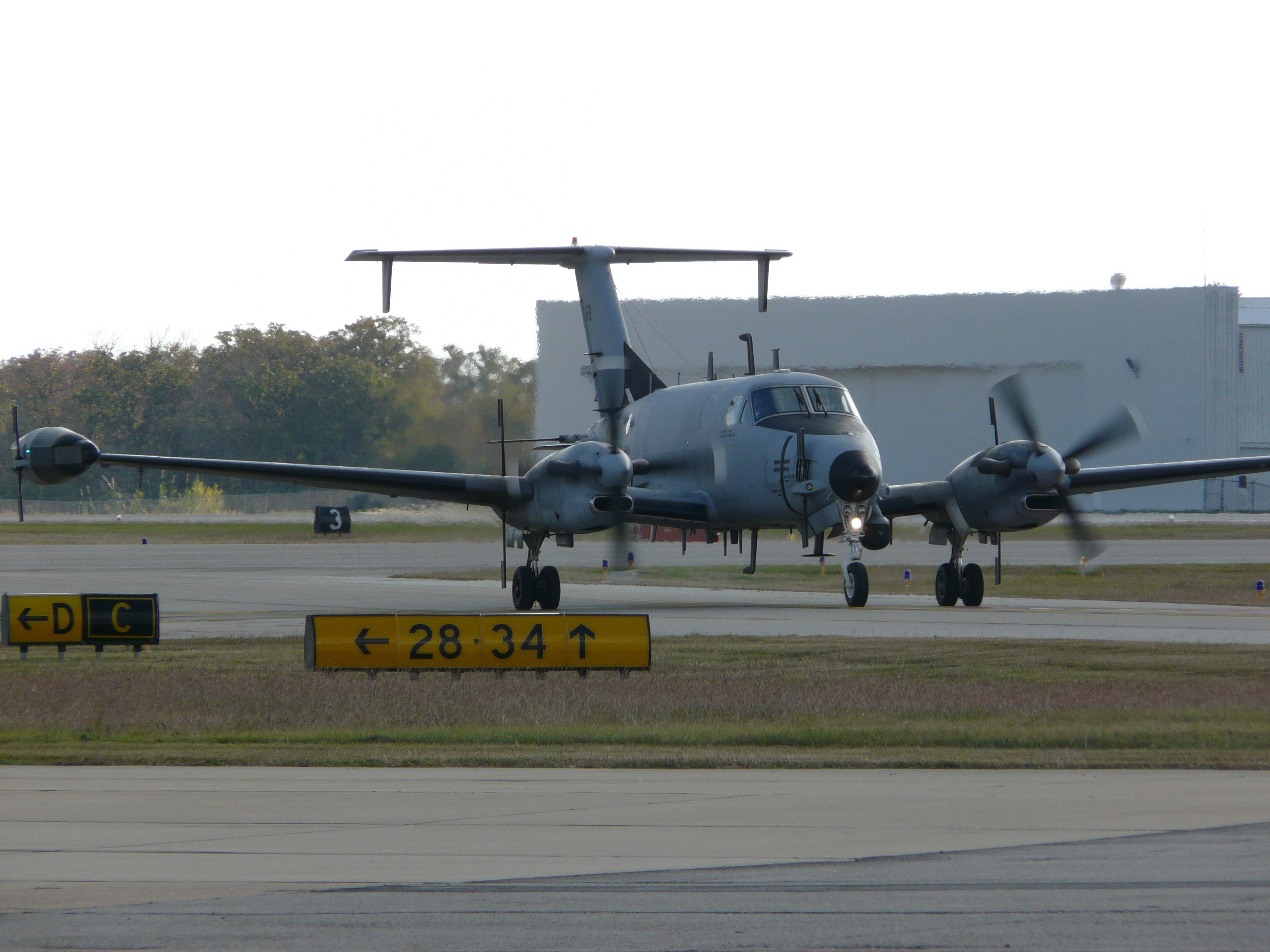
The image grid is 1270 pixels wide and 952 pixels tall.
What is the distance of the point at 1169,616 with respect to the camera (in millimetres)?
25609

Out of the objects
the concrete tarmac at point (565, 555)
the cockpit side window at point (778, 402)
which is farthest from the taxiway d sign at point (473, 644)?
the concrete tarmac at point (565, 555)

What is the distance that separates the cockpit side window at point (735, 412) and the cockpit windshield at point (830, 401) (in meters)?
1.42

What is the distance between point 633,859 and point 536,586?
1980 cm

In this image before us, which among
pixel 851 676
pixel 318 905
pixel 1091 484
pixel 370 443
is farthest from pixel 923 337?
pixel 318 905

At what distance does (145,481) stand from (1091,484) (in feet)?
277

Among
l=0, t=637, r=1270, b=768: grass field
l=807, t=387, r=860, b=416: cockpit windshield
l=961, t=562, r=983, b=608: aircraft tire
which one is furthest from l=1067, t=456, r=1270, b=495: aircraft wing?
l=0, t=637, r=1270, b=768: grass field

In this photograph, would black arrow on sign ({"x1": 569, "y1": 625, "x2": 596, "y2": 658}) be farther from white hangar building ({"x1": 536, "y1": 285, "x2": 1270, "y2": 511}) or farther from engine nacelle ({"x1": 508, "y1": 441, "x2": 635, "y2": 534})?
white hangar building ({"x1": 536, "y1": 285, "x2": 1270, "y2": 511})

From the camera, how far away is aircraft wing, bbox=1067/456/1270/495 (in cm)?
2703

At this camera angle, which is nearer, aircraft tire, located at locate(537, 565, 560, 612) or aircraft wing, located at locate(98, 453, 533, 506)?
aircraft wing, located at locate(98, 453, 533, 506)

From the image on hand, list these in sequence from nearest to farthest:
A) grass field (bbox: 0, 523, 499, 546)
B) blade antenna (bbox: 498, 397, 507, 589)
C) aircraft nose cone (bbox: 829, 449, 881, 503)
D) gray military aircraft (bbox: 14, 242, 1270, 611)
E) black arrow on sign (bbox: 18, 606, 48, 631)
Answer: black arrow on sign (bbox: 18, 606, 48, 631)
aircraft nose cone (bbox: 829, 449, 881, 503)
gray military aircraft (bbox: 14, 242, 1270, 611)
blade antenna (bbox: 498, 397, 507, 589)
grass field (bbox: 0, 523, 499, 546)

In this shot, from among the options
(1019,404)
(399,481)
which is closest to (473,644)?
(399,481)

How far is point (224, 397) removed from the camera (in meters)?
84.4

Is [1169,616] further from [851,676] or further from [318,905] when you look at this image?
[318,905]

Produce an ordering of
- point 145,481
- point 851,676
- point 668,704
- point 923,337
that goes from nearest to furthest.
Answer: point 668,704, point 851,676, point 923,337, point 145,481
